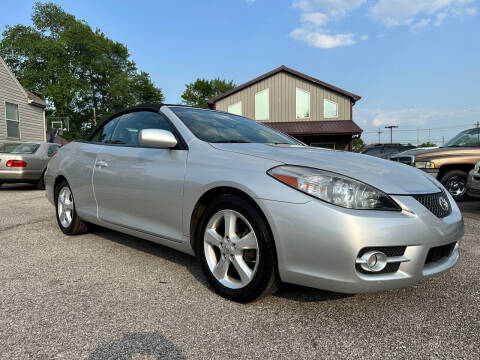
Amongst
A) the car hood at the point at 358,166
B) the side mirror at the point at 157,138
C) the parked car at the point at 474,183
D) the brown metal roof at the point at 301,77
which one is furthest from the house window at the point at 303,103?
the side mirror at the point at 157,138

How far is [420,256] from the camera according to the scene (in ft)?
6.92

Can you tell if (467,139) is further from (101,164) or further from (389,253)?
(101,164)

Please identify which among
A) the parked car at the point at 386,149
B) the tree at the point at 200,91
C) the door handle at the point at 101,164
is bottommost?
the door handle at the point at 101,164

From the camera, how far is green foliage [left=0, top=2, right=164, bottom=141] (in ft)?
128

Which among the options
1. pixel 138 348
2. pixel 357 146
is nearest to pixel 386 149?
pixel 138 348

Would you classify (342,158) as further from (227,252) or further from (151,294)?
(151,294)

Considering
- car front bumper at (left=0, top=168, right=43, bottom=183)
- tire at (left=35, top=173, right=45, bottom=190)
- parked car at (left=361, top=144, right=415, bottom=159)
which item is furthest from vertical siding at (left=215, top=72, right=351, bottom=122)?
car front bumper at (left=0, top=168, right=43, bottom=183)

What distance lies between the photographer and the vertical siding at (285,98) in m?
20.6

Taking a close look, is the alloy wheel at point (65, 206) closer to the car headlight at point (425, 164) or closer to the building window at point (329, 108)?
the car headlight at point (425, 164)

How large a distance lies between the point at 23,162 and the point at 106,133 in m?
6.79

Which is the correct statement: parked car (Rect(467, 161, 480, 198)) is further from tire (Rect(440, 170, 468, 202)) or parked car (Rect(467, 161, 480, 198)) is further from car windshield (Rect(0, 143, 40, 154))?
car windshield (Rect(0, 143, 40, 154))

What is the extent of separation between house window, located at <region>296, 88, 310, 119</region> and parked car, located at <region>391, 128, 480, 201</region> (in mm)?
13209

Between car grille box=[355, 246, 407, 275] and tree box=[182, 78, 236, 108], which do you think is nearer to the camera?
car grille box=[355, 246, 407, 275]

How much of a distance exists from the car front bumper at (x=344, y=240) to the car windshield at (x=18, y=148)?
9.52 meters
